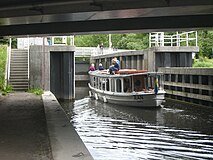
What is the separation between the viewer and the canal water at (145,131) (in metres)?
11.4

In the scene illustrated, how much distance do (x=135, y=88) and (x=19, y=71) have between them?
9549 mm

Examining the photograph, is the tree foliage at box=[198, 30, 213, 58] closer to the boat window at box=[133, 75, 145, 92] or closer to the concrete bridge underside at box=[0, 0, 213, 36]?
the boat window at box=[133, 75, 145, 92]

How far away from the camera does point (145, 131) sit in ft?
50.6

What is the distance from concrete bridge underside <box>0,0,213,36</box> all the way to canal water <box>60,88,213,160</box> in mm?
4358

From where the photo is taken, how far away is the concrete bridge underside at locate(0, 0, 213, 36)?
39.8 ft

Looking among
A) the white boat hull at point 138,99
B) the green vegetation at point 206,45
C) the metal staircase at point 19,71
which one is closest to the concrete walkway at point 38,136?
the white boat hull at point 138,99

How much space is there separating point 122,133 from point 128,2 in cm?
542

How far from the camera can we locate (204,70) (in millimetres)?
24016

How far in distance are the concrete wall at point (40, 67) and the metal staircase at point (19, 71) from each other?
82 centimetres

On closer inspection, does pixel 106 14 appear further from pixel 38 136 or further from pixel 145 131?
pixel 38 136

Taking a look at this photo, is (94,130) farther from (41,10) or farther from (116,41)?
(116,41)

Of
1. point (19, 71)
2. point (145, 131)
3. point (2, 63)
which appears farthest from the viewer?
point (19, 71)

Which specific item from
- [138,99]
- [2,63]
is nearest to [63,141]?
[138,99]

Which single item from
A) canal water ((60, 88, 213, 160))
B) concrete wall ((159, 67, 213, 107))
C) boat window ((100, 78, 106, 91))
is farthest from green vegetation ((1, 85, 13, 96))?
concrete wall ((159, 67, 213, 107))
